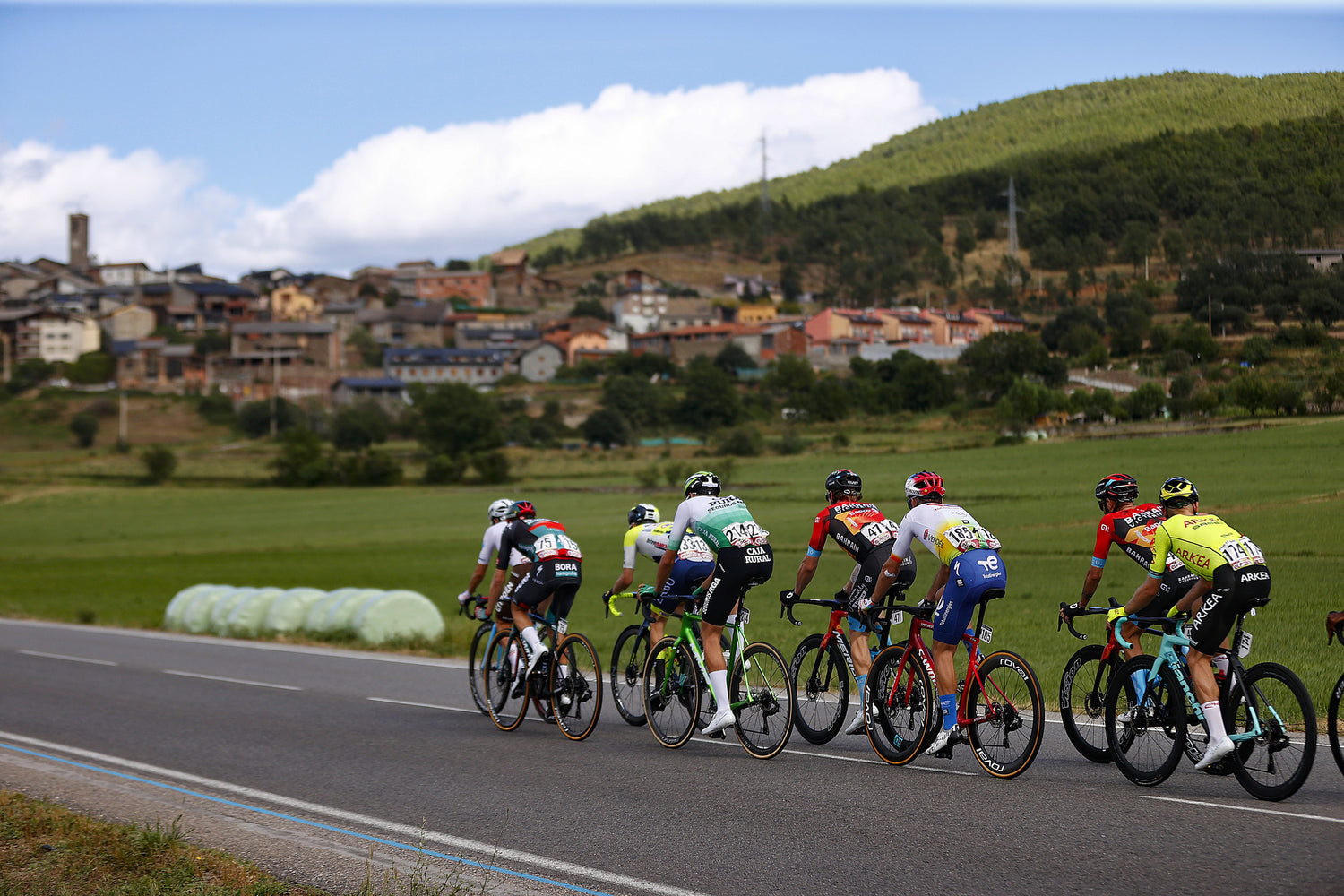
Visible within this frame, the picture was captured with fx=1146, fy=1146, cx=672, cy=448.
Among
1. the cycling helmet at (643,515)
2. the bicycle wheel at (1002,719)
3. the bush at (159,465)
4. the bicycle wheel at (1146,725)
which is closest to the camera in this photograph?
the bicycle wheel at (1146,725)

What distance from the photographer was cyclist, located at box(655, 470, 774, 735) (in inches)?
405

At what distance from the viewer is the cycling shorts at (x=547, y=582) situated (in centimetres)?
1205

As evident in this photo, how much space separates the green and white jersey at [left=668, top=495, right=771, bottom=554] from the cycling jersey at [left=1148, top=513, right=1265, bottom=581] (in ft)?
11.0

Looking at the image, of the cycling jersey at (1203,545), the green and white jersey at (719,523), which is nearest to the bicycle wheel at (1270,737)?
the cycling jersey at (1203,545)

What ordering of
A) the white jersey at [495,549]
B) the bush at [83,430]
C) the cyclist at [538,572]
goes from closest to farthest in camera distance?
the cyclist at [538,572] → the white jersey at [495,549] → the bush at [83,430]

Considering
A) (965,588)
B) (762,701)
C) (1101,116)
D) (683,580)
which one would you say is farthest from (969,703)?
(1101,116)

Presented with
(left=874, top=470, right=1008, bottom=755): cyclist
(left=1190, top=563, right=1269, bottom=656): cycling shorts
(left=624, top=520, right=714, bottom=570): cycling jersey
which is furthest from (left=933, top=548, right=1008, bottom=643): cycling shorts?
(left=624, top=520, right=714, bottom=570): cycling jersey

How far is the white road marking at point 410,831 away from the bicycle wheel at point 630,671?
3605 millimetres

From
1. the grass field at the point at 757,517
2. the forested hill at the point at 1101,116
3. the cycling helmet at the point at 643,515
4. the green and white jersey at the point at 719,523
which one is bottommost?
the grass field at the point at 757,517

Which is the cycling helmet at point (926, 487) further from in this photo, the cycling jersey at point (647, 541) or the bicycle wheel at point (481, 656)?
the bicycle wheel at point (481, 656)

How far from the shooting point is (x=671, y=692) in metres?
11.0

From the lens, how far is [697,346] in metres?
106

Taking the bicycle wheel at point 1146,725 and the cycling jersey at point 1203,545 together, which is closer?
the cycling jersey at point 1203,545

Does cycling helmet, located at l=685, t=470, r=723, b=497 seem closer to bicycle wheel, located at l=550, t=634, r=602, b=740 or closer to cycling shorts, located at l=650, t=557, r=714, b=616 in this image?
cycling shorts, located at l=650, t=557, r=714, b=616
